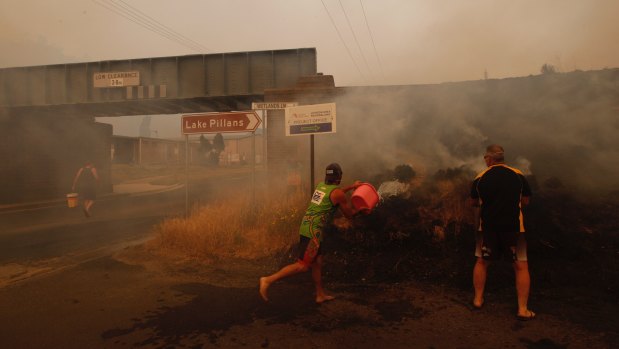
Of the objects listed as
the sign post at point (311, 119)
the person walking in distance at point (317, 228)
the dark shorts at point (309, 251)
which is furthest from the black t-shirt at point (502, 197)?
the sign post at point (311, 119)

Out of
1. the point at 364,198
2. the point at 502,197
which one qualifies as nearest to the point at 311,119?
the point at 364,198

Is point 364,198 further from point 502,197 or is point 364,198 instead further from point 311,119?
point 311,119

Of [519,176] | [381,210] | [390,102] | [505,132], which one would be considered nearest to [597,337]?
[519,176]

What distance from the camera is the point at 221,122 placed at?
22.2 feet

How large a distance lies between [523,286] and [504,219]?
57cm

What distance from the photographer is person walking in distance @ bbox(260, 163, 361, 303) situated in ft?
10.9

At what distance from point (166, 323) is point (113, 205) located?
35.4 ft

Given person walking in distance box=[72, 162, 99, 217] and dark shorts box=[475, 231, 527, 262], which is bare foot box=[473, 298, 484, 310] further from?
person walking in distance box=[72, 162, 99, 217]

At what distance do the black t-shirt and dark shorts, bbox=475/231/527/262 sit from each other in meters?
0.06

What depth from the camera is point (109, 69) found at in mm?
14391

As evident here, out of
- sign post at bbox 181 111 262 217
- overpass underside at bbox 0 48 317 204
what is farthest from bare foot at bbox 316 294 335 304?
overpass underside at bbox 0 48 317 204

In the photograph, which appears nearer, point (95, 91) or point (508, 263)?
point (508, 263)

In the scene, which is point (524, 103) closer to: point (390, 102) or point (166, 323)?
point (390, 102)

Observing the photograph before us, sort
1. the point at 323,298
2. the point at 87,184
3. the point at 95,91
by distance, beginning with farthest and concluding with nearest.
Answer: the point at 95,91
the point at 87,184
the point at 323,298
